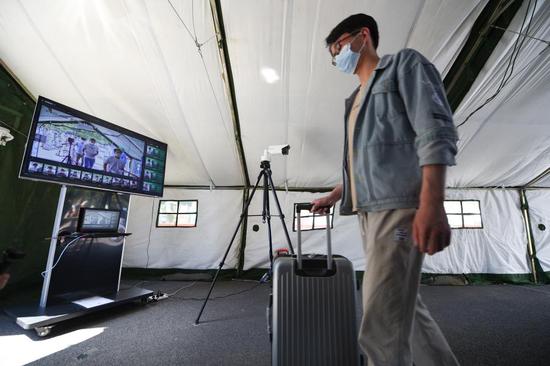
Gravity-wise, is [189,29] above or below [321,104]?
above

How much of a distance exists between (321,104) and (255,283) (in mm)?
2547

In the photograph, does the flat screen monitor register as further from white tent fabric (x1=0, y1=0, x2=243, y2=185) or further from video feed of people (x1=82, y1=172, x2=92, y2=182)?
white tent fabric (x1=0, y1=0, x2=243, y2=185)

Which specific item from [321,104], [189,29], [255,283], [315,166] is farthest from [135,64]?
[255,283]

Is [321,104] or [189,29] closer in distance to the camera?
[189,29]

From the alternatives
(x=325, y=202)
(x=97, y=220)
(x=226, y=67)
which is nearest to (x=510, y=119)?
(x=325, y=202)

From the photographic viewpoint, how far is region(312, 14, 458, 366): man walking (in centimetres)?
54

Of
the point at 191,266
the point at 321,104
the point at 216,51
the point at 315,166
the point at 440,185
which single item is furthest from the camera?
the point at 191,266

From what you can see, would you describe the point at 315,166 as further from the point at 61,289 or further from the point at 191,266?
the point at 61,289

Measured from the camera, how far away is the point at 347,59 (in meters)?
0.90

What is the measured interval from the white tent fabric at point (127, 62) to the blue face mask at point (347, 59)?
1.17m

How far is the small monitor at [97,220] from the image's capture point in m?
2.00

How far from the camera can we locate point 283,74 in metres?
1.95

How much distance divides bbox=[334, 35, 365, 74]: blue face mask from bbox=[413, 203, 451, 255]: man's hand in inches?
25.7

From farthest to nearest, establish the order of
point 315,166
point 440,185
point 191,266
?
point 191,266
point 315,166
point 440,185
